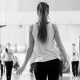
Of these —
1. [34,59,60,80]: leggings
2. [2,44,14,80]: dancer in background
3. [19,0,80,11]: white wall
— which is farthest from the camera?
[19,0,80,11]: white wall

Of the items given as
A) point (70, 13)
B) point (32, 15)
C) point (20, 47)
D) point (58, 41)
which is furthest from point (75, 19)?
point (58, 41)

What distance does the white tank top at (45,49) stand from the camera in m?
2.44

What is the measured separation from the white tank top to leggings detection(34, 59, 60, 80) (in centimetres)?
3

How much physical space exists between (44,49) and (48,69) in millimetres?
159

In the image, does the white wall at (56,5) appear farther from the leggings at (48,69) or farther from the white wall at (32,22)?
the leggings at (48,69)

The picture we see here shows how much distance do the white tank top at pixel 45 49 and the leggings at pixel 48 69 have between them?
0.11 feet

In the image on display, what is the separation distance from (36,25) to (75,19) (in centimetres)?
1312

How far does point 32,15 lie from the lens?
611 inches

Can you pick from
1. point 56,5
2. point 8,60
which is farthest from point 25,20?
point 8,60

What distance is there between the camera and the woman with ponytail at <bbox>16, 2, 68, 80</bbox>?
2.42m

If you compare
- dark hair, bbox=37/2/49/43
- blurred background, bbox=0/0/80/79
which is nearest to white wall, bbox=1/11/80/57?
blurred background, bbox=0/0/80/79

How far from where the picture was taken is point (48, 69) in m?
2.43

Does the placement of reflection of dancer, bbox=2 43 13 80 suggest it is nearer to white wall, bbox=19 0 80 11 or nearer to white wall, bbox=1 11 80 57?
white wall, bbox=1 11 80 57

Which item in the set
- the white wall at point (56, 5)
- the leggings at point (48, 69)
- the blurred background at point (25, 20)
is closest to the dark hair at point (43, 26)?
the leggings at point (48, 69)
